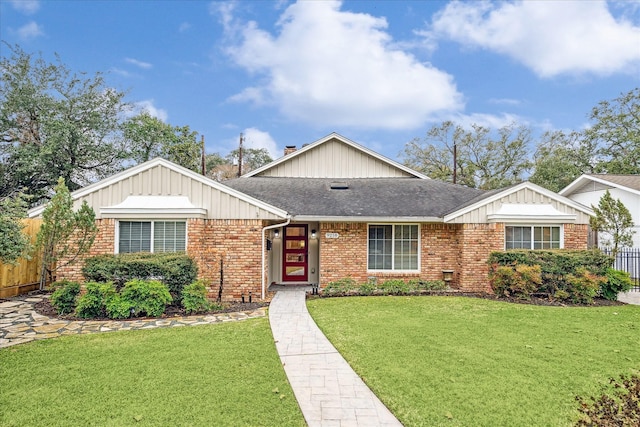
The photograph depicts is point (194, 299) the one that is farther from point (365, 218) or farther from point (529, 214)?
point (529, 214)

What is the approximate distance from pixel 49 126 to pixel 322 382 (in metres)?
23.1

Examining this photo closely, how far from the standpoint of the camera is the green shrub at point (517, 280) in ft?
32.7

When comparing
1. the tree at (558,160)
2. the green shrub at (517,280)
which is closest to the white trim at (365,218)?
the green shrub at (517,280)

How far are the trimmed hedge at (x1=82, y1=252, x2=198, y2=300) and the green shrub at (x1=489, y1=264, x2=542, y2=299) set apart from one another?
9.01 metres

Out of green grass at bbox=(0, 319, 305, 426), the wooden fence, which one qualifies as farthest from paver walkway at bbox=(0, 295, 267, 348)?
the wooden fence

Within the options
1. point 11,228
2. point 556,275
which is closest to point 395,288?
point 556,275

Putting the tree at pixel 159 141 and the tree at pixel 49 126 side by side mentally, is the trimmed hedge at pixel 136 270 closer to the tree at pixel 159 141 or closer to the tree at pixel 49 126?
the tree at pixel 49 126

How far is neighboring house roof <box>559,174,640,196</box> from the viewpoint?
52.4 ft

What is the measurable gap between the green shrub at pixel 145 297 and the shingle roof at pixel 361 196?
15.2ft

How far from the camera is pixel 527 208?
11.3 meters

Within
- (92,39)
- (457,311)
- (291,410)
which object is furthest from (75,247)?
(92,39)

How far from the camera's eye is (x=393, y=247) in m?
11.9

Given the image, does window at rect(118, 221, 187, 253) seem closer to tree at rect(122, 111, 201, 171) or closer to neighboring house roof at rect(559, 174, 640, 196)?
tree at rect(122, 111, 201, 171)

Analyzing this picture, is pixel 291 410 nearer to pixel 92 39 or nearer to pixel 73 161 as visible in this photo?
pixel 92 39
